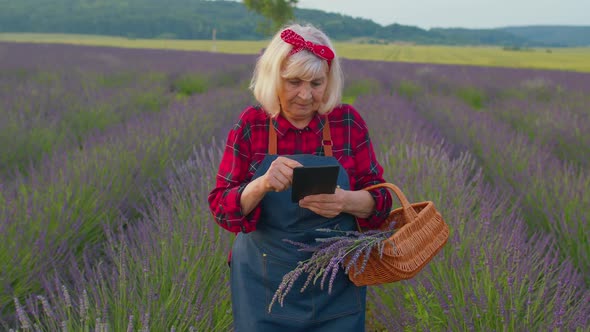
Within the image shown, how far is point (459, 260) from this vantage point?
212 cm

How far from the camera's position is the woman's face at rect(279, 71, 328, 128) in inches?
56.6

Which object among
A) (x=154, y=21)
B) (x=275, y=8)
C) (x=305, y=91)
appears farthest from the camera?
(x=154, y=21)

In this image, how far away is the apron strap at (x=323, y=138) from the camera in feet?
4.81

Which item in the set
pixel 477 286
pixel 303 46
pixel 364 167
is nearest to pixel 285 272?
pixel 364 167

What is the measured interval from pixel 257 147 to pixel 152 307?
0.68 meters

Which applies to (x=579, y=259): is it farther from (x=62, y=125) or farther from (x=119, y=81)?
(x=119, y=81)

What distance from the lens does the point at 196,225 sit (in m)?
2.49

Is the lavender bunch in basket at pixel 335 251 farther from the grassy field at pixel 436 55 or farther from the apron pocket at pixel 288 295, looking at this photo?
the grassy field at pixel 436 55

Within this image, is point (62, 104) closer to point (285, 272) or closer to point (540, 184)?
point (540, 184)

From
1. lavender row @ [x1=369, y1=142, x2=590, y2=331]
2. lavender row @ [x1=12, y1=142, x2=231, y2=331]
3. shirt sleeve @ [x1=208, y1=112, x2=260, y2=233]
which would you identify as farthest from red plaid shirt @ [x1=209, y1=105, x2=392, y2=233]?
lavender row @ [x1=369, y1=142, x2=590, y2=331]

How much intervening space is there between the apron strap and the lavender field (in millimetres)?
583

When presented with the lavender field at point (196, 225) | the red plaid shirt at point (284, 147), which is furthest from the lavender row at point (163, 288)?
the red plaid shirt at point (284, 147)

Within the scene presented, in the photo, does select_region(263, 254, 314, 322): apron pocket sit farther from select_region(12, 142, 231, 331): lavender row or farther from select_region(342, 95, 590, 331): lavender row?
select_region(342, 95, 590, 331): lavender row

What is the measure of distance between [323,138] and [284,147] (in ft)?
0.38
